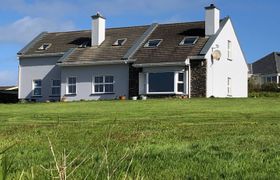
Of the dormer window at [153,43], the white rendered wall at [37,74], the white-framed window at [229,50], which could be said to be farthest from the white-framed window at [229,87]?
the white rendered wall at [37,74]

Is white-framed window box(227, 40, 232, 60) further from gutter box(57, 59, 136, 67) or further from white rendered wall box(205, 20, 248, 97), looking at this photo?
gutter box(57, 59, 136, 67)

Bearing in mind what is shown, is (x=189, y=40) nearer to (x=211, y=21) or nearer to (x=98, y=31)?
(x=211, y=21)

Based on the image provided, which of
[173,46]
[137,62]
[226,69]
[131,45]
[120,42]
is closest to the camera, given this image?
[137,62]

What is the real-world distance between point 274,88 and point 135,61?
16.6 meters

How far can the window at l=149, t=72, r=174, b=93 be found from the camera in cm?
3484

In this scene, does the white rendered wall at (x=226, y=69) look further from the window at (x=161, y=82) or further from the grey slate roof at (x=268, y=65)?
the grey slate roof at (x=268, y=65)

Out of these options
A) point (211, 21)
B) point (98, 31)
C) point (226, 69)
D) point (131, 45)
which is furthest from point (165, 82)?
point (98, 31)

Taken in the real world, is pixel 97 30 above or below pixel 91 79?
above

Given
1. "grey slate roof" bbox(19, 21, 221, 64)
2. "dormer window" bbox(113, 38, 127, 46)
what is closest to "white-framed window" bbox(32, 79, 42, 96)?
"grey slate roof" bbox(19, 21, 221, 64)

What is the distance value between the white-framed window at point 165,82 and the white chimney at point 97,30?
609 cm

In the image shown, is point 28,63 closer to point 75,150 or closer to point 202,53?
point 202,53

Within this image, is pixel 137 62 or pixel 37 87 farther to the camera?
pixel 37 87

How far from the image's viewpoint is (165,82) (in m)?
35.1

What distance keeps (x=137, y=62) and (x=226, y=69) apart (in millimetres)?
6597
